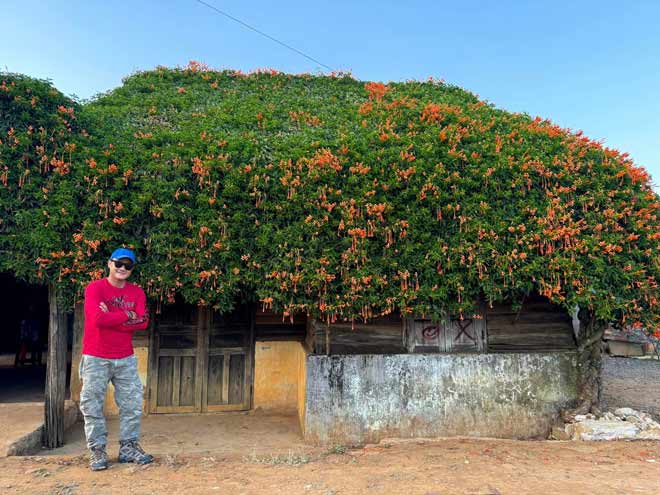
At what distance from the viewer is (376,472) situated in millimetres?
4867

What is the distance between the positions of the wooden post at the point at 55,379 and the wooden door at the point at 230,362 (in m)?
2.19

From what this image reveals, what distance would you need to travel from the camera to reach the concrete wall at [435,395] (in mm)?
6219

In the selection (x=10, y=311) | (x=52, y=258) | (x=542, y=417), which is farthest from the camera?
(x=10, y=311)

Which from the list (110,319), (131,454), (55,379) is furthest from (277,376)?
(110,319)

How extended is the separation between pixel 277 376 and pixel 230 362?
0.84 m

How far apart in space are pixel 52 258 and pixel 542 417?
22.7 feet

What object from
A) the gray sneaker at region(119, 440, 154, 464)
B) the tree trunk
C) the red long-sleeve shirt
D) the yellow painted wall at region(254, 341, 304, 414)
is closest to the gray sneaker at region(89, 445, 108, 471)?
the gray sneaker at region(119, 440, 154, 464)

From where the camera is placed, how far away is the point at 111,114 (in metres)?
7.20

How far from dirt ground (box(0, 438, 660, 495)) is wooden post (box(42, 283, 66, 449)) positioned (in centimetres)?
84

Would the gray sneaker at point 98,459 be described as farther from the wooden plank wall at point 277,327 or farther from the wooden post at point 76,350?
the wooden plank wall at point 277,327

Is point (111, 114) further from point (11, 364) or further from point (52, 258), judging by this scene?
point (11, 364)

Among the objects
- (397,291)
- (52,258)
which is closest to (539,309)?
(397,291)

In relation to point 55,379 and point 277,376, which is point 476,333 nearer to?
point 277,376

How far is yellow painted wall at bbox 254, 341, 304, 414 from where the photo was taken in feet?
25.3
